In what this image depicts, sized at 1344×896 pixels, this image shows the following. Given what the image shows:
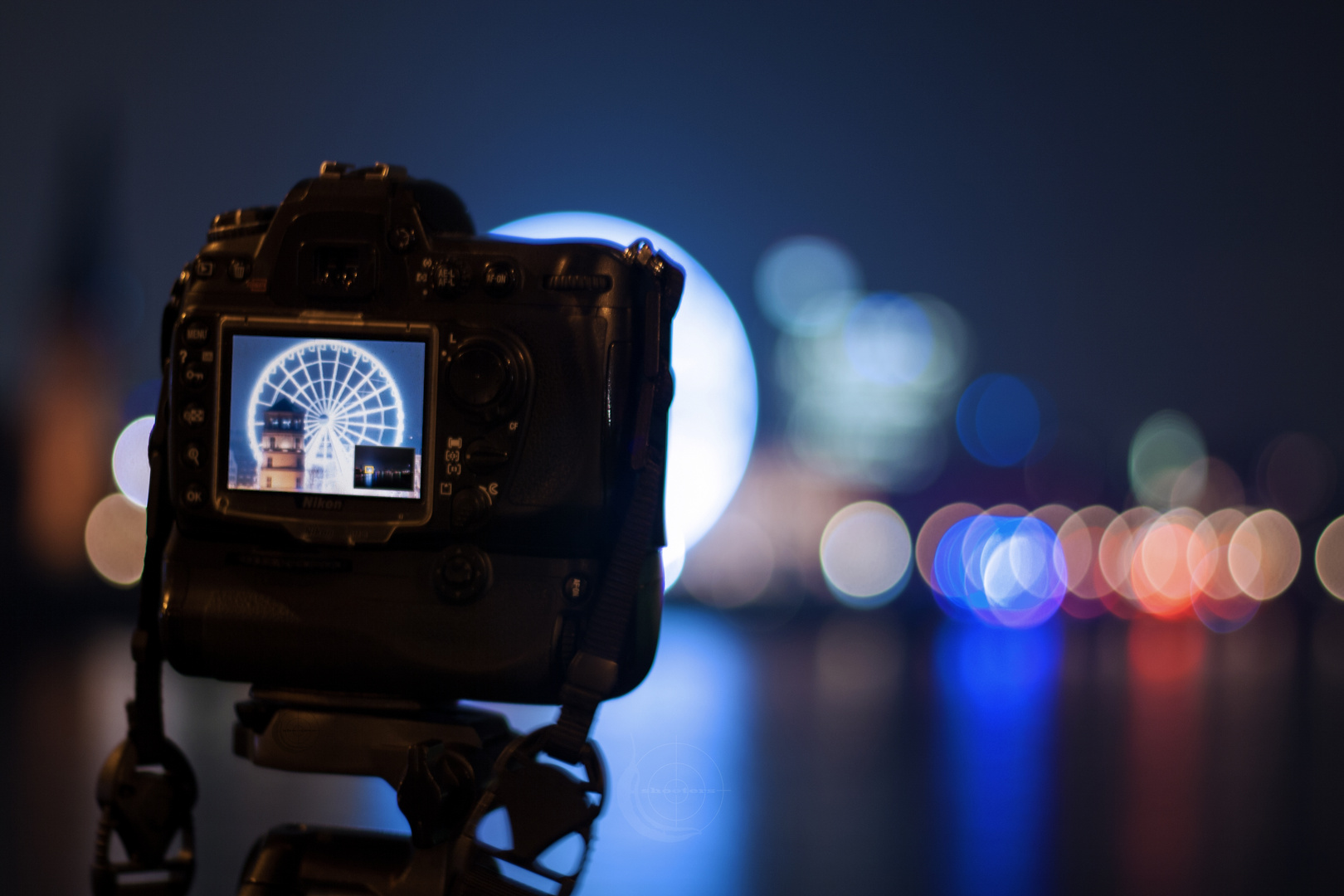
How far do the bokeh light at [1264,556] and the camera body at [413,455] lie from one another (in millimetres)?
42914

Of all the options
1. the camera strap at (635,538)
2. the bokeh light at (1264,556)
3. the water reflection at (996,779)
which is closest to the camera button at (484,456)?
the camera strap at (635,538)

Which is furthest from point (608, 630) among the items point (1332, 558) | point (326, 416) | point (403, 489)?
point (1332, 558)

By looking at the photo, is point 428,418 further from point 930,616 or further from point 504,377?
point 930,616

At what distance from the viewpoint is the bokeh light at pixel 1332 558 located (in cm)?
4044

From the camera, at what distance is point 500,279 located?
4.09ft

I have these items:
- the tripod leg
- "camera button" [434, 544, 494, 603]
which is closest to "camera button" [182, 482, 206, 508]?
"camera button" [434, 544, 494, 603]

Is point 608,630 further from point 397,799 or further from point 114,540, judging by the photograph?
point 114,540

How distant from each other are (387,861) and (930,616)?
75.3 feet

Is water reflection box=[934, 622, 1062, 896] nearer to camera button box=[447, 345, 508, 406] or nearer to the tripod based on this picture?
the tripod

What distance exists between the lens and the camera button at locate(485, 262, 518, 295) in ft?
4.08

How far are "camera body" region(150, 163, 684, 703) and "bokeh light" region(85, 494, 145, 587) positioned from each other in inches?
663

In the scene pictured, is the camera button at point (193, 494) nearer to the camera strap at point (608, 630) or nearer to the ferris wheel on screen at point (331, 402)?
the ferris wheel on screen at point (331, 402)

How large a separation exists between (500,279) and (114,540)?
2214 centimetres

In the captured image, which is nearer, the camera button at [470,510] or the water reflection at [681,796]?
the camera button at [470,510]
